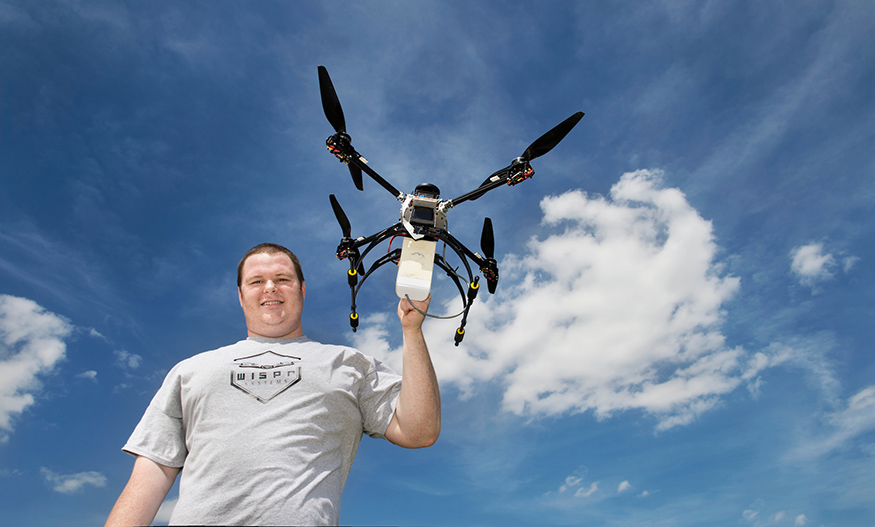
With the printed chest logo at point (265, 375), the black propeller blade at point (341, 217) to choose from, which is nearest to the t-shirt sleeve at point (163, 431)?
the printed chest logo at point (265, 375)

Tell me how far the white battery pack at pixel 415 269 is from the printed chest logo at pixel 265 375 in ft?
4.50

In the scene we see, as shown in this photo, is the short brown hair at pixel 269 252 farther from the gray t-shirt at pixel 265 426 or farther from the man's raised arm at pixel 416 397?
the man's raised arm at pixel 416 397

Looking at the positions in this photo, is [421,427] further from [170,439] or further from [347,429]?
[170,439]

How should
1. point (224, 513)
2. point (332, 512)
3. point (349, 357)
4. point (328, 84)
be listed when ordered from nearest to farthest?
point (224, 513), point (332, 512), point (349, 357), point (328, 84)

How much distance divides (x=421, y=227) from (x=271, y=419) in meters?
2.68

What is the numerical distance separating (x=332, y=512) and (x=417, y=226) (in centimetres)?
317

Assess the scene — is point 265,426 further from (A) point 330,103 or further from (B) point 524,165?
(B) point 524,165

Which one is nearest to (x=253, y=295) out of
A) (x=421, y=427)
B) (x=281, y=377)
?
(x=281, y=377)

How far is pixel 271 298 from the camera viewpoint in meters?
5.64

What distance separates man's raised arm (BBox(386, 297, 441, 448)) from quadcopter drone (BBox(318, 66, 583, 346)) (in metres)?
0.56

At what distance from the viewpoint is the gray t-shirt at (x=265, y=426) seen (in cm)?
421

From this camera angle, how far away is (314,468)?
447 cm

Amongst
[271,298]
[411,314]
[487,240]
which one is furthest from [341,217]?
[411,314]

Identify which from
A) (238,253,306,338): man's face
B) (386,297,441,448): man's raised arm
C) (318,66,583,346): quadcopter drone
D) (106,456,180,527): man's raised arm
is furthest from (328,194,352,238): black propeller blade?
(106,456,180,527): man's raised arm
